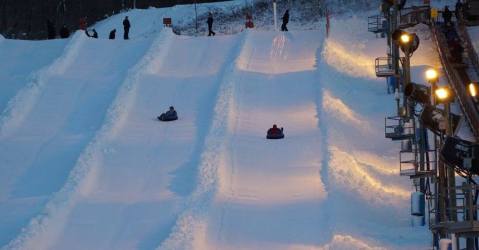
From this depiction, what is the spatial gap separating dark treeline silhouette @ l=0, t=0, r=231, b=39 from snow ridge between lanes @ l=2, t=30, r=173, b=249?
30.6m

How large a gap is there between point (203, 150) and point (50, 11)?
40892 mm

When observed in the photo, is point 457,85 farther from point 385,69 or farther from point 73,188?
point 73,188

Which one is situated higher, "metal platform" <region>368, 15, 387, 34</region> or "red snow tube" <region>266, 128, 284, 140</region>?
"metal platform" <region>368, 15, 387, 34</region>

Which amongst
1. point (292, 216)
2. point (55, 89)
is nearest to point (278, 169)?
point (292, 216)

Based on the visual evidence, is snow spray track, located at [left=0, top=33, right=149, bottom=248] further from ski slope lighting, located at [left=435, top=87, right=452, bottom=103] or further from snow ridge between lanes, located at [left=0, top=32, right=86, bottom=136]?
ski slope lighting, located at [left=435, top=87, right=452, bottom=103]

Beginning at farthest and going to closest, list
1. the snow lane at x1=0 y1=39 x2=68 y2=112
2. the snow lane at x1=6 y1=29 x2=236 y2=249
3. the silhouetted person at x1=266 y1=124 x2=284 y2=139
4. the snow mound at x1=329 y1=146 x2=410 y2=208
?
the snow lane at x1=0 y1=39 x2=68 y2=112, the silhouetted person at x1=266 y1=124 x2=284 y2=139, the snow mound at x1=329 y1=146 x2=410 y2=208, the snow lane at x1=6 y1=29 x2=236 y2=249

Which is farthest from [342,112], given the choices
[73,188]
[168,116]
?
[73,188]

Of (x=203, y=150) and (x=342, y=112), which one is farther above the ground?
(x=342, y=112)

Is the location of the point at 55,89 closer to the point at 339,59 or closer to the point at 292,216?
the point at 339,59

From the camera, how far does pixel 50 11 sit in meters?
64.6

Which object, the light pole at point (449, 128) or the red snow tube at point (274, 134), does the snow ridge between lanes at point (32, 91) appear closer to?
the red snow tube at point (274, 134)

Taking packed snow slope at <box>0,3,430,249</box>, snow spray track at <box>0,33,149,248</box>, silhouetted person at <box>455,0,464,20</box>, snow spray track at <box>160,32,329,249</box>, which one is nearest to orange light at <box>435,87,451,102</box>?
packed snow slope at <box>0,3,430,249</box>

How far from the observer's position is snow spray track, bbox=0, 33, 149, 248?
23641 mm

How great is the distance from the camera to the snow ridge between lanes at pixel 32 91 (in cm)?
2945
